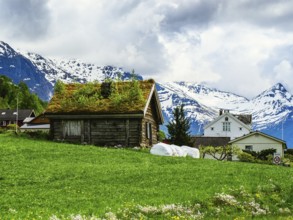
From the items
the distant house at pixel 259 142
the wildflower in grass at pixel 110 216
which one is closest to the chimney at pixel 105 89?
the wildflower in grass at pixel 110 216

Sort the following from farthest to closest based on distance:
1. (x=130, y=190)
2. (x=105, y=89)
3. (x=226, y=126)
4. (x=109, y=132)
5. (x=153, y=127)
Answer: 1. (x=226, y=126)
2. (x=153, y=127)
3. (x=105, y=89)
4. (x=109, y=132)
5. (x=130, y=190)

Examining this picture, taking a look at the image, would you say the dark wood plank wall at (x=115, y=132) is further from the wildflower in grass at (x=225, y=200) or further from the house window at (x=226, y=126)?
the house window at (x=226, y=126)

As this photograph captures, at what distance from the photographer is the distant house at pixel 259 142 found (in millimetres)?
88250

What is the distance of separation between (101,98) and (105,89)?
142 centimetres

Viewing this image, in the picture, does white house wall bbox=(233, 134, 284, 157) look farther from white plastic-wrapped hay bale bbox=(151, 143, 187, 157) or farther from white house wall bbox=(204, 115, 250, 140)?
white house wall bbox=(204, 115, 250, 140)

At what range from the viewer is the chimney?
55.5 m

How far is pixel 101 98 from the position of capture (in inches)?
2168

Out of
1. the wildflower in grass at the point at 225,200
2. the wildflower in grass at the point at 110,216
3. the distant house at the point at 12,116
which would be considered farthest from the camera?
the distant house at the point at 12,116

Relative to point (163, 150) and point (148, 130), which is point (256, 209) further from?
point (148, 130)

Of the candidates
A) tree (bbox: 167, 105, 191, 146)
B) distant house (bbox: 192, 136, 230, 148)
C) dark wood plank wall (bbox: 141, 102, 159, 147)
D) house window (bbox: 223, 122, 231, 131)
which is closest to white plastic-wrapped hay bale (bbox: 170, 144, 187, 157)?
dark wood plank wall (bbox: 141, 102, 159, 147)

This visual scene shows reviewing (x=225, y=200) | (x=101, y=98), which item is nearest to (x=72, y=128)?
(x=101, y=98)

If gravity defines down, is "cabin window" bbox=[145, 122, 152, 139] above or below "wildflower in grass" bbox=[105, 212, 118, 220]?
above

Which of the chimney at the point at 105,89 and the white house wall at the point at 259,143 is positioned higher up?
the chimney at the point at 105,89

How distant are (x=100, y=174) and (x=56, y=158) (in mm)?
8062
